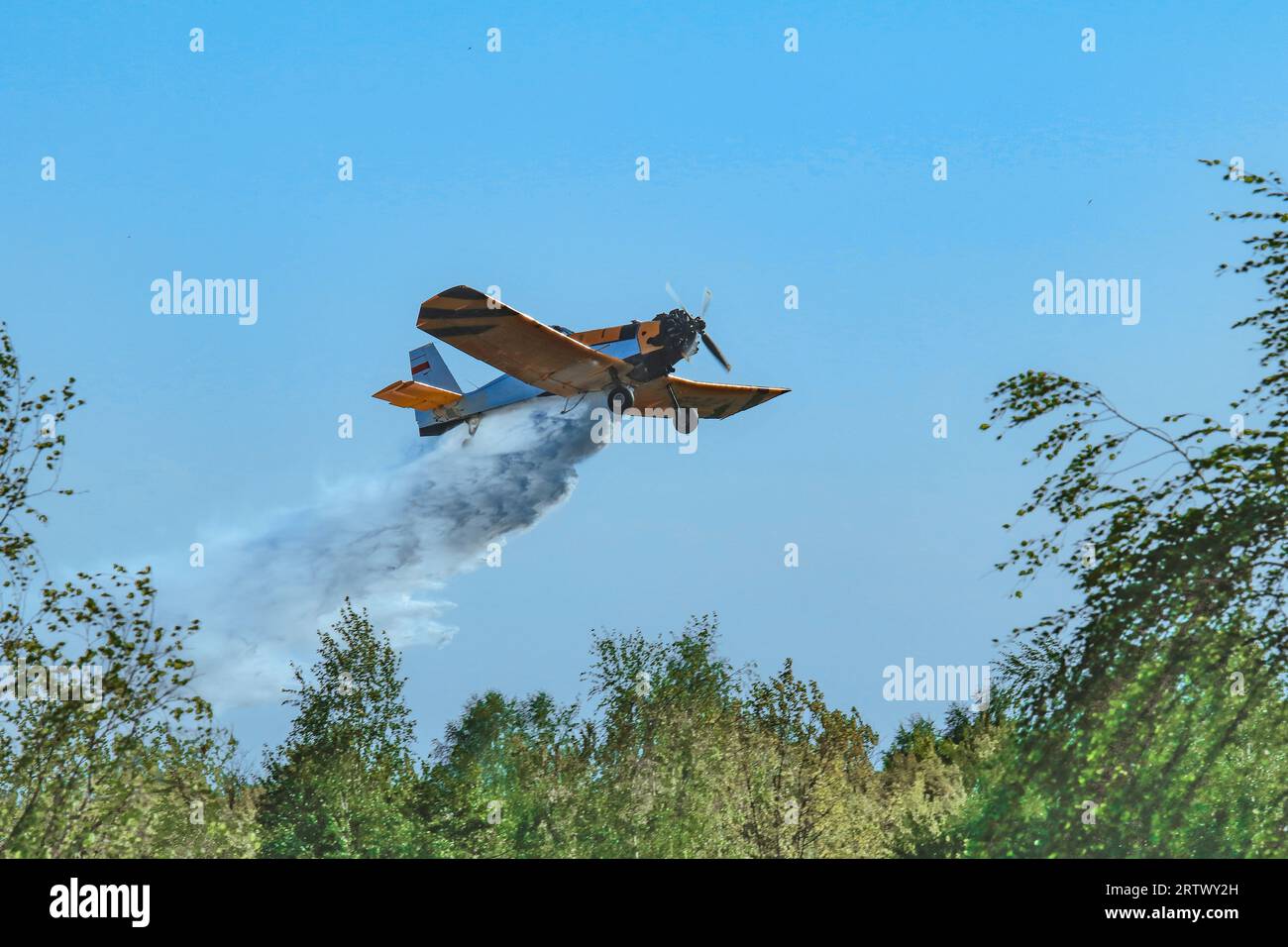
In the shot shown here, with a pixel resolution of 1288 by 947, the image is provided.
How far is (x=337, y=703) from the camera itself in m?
51.9

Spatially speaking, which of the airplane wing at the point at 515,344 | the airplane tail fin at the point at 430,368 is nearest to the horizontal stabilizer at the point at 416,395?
the airplane tail fin at the point at 430,368

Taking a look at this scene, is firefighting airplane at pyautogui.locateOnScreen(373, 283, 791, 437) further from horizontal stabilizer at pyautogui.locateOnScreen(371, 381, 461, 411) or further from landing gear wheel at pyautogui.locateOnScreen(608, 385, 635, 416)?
horizontal stabilizer at pyautogui.locateOnScreen(371, 381, 461, 411)

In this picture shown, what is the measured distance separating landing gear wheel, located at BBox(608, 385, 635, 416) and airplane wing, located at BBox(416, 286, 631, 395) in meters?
0.31

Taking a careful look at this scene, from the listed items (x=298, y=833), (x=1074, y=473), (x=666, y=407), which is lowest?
(x=298, y=833)

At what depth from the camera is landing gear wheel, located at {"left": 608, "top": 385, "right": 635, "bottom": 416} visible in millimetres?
37375

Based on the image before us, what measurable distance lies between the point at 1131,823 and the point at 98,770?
58.3 feet

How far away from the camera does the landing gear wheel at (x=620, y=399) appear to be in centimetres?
3738

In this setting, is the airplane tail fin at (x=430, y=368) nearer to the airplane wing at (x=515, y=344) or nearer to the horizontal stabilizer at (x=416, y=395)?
the horizontal stabilizer at (x=416, y=395)

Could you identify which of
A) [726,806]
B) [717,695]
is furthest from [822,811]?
[717,695]

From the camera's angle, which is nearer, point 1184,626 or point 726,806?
point 1184,626

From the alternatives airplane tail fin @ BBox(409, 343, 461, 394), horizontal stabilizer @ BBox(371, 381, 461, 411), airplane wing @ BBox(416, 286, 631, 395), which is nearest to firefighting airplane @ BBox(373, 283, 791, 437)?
airplane wing @ BBox(416, 286, 631, 395)

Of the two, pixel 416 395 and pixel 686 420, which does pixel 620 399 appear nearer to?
pixel 686 420
